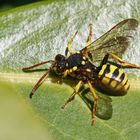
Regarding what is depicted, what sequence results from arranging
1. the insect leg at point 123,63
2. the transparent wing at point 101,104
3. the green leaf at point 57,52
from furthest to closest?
the insect leg at point 123,63
the transparent wing at point 101,104
the green leaf at point 57,52

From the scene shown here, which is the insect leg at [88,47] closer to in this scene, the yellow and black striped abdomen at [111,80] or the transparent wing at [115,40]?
the transparent wing at [115,40]

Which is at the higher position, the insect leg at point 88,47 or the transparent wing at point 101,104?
the insect leg at point 88,47

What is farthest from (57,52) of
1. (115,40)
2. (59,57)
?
(115,40)

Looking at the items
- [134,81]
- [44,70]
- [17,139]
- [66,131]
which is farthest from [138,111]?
[17,139]

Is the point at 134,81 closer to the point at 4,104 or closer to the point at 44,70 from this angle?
the point at 44,70

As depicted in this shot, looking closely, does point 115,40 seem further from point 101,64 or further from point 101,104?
point 101,104

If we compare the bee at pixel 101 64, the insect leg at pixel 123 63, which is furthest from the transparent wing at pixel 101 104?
the insect leg at pixel 123 63

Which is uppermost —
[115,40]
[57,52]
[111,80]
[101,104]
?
[57,52]
